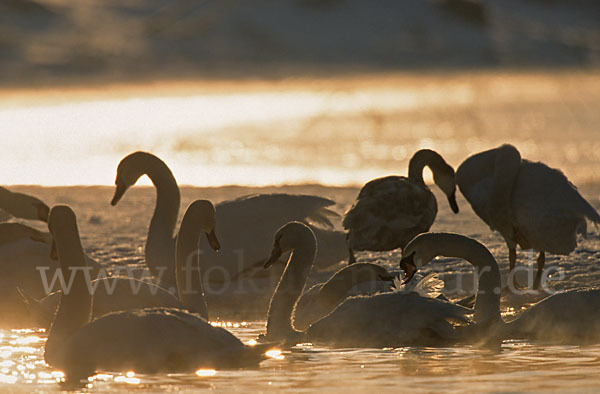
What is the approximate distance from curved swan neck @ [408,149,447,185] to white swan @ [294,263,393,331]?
9.46ft

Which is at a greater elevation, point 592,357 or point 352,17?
point 352,17

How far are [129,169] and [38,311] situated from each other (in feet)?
7.17

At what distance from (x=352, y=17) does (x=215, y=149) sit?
16616mm

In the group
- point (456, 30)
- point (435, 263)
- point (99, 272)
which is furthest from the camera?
point (456, 30)

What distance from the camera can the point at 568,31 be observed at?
107 feet

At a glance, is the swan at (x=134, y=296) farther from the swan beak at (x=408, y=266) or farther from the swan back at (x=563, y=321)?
the swan back at (x=563, y=321)

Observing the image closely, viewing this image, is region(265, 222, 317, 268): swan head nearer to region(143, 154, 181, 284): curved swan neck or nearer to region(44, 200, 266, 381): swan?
region(44, 200, 266, 381): swan

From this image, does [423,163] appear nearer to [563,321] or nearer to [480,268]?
[480,268]

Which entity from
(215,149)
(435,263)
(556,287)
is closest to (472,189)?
(435,263)

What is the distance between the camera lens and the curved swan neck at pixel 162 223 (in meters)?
9.44

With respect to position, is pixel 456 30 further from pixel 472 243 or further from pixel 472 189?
pixel 472 243

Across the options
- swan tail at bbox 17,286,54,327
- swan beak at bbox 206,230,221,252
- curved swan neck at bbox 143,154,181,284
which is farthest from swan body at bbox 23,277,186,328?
curved swan neck at bbox 143,154,181,284

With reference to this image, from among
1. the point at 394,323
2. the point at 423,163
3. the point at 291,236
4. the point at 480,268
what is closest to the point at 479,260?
the point at 480,268

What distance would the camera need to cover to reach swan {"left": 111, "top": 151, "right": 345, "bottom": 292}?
31.3ft
